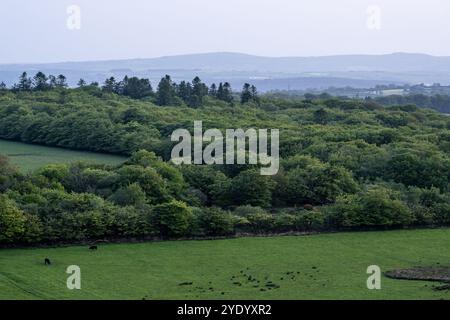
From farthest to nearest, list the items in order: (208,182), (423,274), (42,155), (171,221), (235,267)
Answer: (42,155)
(208,182)
(171,221)
(235,267)
(423,274)

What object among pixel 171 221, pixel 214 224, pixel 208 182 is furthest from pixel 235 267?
pixel 208 182

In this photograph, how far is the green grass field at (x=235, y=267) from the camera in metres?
34.7

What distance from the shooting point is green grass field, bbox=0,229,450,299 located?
114ft

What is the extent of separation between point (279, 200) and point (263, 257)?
56.9 ft

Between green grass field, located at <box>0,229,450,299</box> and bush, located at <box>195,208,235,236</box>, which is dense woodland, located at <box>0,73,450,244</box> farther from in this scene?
green grass field, located at <box>0,229,450,299</box>

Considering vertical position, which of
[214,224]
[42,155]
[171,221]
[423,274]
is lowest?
[42,155]

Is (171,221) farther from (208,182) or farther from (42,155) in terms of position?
(42,155)

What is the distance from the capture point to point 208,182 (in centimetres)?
6222

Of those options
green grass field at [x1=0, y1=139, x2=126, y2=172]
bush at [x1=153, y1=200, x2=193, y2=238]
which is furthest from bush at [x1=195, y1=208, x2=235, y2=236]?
green grass field at [x1=0, y1=139, x2=126, y2=172]

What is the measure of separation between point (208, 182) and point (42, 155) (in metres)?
27.5

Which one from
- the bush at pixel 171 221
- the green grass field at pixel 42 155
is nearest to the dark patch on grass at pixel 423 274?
the bush at pixel 171 221

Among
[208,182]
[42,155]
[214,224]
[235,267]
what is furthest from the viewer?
[42,155]

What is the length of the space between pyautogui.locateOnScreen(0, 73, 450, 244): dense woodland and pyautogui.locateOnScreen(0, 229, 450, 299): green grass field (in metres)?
1.60
